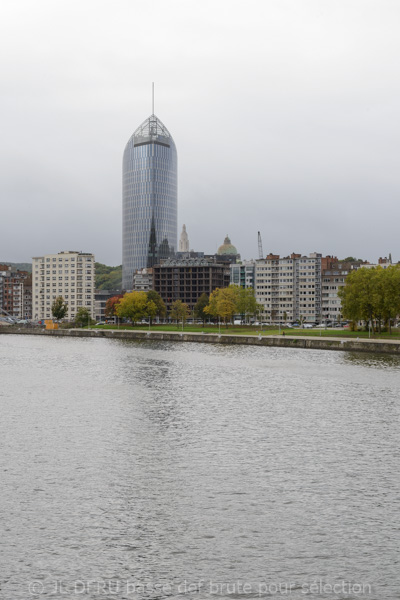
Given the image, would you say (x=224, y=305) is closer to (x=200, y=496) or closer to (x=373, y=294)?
(x=373, y=294)

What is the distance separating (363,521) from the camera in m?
25.3

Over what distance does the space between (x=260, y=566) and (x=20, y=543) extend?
8090 millimetres

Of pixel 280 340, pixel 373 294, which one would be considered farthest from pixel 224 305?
pixel 373 294

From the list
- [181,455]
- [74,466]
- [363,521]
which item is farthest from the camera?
[181,455]

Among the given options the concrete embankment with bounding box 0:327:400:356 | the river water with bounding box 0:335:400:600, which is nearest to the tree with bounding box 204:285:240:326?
the concrete embankment with bounding box 0:327:400:356

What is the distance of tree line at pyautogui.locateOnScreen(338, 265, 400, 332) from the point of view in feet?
413

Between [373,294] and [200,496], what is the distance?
105m

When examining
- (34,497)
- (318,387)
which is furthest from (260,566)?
(318,387)

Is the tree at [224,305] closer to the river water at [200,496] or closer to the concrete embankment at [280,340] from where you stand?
the concrete embankment at [280,340]

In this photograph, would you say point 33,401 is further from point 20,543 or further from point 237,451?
point 20,543

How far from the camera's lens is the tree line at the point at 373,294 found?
126 m

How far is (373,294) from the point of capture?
12781cm

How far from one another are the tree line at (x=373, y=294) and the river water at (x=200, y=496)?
6838 centimetres

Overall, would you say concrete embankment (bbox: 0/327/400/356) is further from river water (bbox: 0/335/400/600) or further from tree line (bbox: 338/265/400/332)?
river water (bbox: 0/335/400/600)
